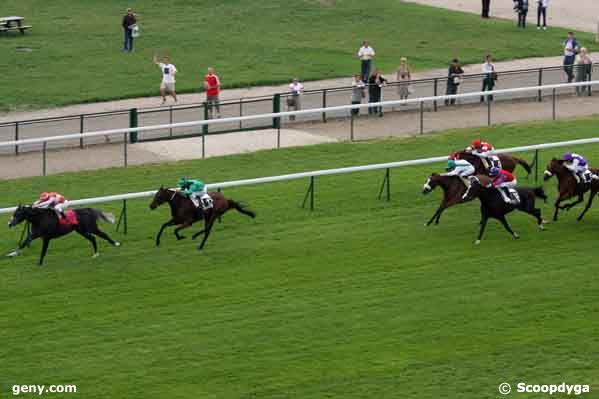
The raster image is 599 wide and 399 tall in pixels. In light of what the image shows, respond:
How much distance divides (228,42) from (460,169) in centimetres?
1964

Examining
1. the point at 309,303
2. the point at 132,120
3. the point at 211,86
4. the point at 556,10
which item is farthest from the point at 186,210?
the point at 556,10

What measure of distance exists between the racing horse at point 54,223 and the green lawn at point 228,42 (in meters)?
13.8

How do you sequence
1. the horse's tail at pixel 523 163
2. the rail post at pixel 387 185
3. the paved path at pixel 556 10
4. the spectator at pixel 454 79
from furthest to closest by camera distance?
the paved path at pixel 556 10 < the spectator at pixel 454 79 < the horse's tail at pixel 523 163 < the rail post at pixel 387 185

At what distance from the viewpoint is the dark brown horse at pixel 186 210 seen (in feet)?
76.7

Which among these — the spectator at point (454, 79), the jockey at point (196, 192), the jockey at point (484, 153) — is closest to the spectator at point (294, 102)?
the spectator at point (454, 79)

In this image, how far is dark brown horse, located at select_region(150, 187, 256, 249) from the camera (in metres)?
23.4

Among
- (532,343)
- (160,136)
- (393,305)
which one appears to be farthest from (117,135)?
(532,343)

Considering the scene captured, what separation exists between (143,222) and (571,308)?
7791 millimetres

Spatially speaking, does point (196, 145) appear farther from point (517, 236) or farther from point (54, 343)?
point (54, 343)

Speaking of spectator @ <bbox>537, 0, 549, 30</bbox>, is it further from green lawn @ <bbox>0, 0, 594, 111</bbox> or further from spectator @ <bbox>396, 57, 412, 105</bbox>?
spectator @ <bbox>396, 57, 412, 105</bbox>

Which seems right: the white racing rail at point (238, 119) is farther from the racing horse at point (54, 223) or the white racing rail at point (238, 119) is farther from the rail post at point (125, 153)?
the racing horse at point (54, 223)

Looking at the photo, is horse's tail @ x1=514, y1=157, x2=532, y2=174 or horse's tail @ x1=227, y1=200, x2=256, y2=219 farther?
horse's tail @ x1=514, y1=157, x2=532, y2=174

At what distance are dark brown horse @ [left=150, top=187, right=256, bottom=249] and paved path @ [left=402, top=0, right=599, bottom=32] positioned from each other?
24250 mm

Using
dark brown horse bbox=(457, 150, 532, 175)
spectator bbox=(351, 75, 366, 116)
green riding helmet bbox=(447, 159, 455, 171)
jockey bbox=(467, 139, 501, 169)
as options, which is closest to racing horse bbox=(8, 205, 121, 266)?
→ green riding helmet bbox=(447, 159, 455, 171)
